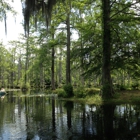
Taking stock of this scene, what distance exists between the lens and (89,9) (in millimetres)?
19219

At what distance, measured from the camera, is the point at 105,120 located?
29.1 feet

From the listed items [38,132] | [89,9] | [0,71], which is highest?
[89,9]

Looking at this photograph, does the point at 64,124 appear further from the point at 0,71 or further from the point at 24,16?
the point at 0,71

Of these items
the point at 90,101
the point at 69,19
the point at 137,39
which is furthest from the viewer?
the point at 69,19

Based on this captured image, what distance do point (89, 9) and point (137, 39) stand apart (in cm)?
514

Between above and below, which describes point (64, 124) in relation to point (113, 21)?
below

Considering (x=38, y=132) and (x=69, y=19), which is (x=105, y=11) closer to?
(x=69, y=19)

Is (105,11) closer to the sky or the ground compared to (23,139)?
closer to the sky

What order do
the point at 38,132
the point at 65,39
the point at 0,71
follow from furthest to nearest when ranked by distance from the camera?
the point at 0,71 → the point at 65,39 → the point at 38,132

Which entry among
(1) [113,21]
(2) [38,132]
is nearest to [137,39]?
(1) [113,21]

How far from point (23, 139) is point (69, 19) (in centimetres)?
1919

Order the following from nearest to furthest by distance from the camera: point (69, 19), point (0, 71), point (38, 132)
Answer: point (38, 132), point (69, 19), point (0, 71)

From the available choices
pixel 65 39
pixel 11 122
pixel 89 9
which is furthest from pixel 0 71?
pixel 11 122

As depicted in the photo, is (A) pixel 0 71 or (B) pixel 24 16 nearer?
(B) pixel 24 16
